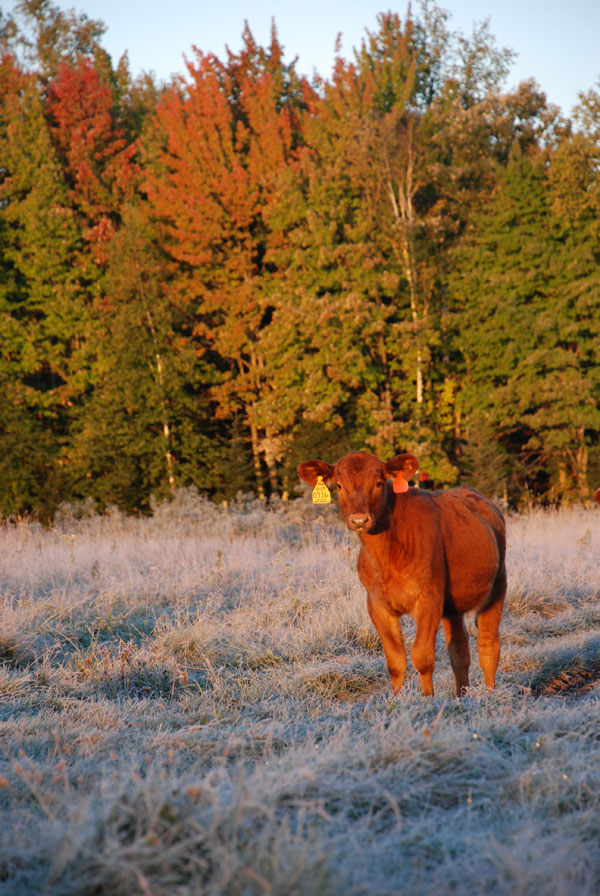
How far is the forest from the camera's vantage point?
888 inches

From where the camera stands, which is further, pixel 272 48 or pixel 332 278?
pixel 272 48

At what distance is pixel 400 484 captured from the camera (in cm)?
536

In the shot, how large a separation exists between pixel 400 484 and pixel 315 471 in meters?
0.69

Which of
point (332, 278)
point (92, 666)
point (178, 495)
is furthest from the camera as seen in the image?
point (332, 278)

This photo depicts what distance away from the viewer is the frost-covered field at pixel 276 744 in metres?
2.64

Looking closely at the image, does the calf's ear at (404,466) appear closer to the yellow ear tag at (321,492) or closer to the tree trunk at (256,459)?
the yellow ear tag at (321,492)

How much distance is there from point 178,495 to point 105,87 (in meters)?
16.9

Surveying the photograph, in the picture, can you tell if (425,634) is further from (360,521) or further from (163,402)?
(163,402)

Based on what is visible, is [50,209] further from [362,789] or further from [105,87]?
[362,789]

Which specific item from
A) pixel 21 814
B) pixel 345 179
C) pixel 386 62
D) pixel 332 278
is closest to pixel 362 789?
pixel 21 814

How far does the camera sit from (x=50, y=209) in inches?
983

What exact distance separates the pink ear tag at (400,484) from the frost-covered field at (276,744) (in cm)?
134

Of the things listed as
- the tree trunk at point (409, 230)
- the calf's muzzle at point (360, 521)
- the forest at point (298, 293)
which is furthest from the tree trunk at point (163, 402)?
the calf's muzzle at point (360, 521)

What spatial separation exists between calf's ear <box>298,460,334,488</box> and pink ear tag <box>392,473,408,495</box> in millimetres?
490
